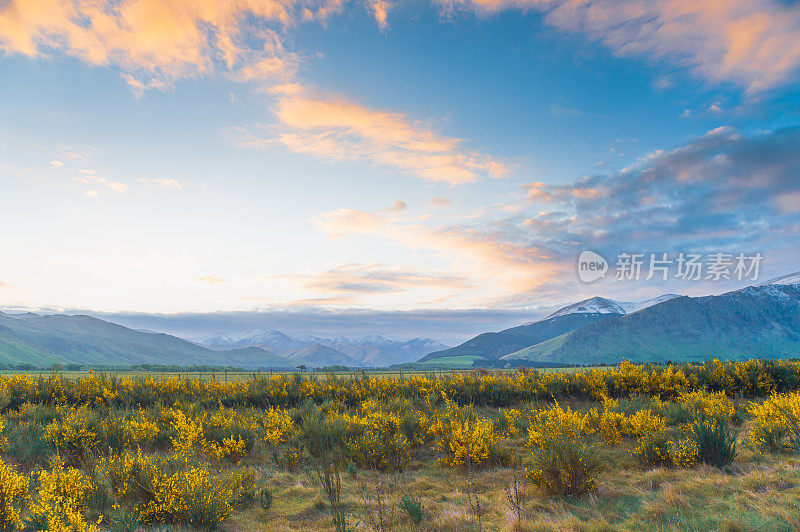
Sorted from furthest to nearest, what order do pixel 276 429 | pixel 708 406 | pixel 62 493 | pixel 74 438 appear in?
pixel 708 406
pixel 276 429
pixel 74 438
pixel 62 493

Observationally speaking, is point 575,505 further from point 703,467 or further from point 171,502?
point 171,502

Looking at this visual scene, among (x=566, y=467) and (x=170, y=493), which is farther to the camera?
(x=566, y=467)

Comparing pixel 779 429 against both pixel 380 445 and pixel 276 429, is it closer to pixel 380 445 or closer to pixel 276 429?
pixel 380 445

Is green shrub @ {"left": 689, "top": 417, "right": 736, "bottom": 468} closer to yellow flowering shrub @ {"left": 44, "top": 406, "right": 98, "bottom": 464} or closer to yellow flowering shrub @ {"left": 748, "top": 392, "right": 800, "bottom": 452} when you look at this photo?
yellow flowering shrub @ {"left": 748, "top": 392, "right": 800, "bottom": 452}

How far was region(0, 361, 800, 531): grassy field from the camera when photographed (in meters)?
5.89

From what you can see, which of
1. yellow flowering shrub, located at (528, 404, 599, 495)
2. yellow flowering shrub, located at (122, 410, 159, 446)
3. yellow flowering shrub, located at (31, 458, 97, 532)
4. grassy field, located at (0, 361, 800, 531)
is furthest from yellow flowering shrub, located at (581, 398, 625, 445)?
yellow flowering shrub, located at (122, 410, 159, 446)

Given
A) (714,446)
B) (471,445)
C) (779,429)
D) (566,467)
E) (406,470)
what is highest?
(779,429)

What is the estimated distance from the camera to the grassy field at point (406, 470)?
589 centimetres

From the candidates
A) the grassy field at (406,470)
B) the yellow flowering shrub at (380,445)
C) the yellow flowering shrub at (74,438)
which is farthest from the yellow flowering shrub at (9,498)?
the yellow flowering shrub at (380,445)

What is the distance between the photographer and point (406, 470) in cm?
945

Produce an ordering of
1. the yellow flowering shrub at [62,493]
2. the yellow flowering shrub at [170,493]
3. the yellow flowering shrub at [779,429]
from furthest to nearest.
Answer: the yellow flowering shrub at [779,429] < the yellow flowering shrub at [170,493] < the yellow flowering shrub at [62,493]

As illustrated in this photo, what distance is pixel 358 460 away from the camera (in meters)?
9.63

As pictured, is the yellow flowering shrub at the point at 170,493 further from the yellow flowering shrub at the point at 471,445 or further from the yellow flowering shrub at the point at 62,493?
the yellow flowering shrub at the point at 471,445

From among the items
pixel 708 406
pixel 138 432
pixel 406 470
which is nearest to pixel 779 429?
pixel 708 406
